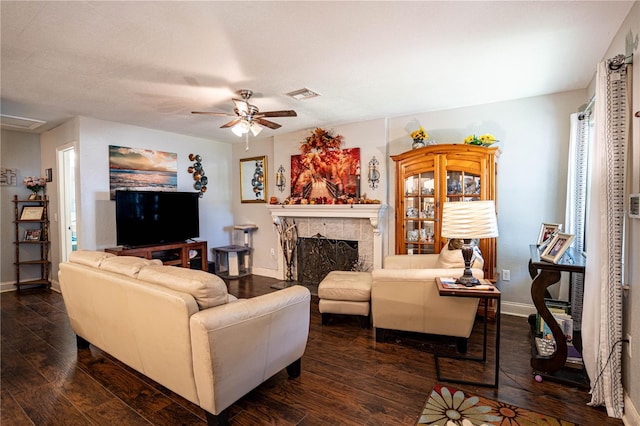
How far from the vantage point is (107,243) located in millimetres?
4422

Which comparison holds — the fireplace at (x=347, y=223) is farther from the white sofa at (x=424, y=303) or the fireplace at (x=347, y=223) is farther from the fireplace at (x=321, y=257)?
the white sofa at (x=424, y=303)

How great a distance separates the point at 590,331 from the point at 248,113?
3.34 meters

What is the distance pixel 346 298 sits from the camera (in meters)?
3.24

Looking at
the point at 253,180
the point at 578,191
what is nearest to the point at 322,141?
the point at 253,180

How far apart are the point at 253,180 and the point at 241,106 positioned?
8.98ft

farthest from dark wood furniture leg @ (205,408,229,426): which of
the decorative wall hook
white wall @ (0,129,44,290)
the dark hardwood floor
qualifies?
white wall @ (0,129,44,290)

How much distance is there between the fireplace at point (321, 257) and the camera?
15.5ft

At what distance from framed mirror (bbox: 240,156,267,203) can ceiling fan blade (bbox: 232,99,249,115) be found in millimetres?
2435

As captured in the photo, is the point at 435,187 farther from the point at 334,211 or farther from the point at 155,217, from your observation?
the point at 155,217

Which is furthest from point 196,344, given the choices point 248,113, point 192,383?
point 248,113

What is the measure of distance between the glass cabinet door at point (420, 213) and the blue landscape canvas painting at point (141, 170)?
3734 millimetres

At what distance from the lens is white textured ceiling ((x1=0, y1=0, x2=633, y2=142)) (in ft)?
6.30

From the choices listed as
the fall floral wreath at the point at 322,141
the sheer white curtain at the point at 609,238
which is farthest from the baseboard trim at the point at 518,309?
the fall floral wreath at the point at 322,141

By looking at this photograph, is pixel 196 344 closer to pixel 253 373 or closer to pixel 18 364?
pixel 253 373
